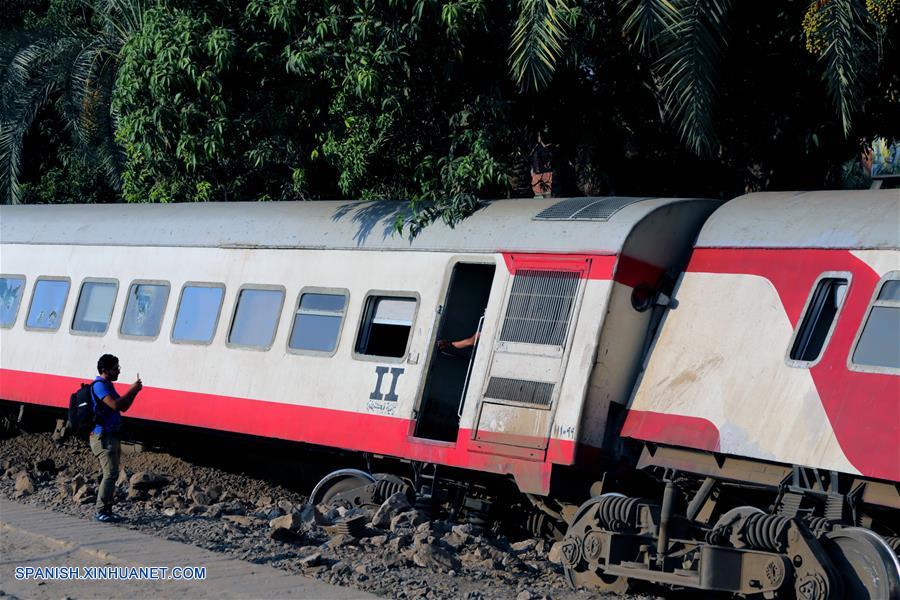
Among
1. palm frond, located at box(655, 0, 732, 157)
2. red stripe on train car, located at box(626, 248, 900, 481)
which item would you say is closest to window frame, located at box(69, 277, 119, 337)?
palm frond, located at box(655, 0, 732, 157)

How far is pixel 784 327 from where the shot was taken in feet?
32.3

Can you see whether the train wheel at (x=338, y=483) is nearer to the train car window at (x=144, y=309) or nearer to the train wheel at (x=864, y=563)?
the train car window at (x=144, y=309)

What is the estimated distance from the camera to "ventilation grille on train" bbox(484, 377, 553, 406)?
35.7 ft

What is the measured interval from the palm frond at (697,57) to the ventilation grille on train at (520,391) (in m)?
3.87

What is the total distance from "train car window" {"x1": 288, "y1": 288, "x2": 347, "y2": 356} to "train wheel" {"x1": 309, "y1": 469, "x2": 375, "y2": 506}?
131 centimetres

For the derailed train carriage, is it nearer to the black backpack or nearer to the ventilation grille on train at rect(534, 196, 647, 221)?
the ventilation grille on train at rect(534, 196, 647, 221)

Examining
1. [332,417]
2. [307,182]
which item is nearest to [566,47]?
[307,182]

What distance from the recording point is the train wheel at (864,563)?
8.30 m

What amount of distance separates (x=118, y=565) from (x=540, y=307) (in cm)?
443

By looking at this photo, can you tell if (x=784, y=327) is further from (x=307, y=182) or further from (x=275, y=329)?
(x=307, y=182)

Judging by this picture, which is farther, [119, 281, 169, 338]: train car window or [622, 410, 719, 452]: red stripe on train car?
[119, 281, 169, 338]: train car window

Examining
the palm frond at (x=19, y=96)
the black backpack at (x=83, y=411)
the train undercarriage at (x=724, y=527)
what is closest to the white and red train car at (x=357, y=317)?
the train undercarriage at (x=724, y=527)

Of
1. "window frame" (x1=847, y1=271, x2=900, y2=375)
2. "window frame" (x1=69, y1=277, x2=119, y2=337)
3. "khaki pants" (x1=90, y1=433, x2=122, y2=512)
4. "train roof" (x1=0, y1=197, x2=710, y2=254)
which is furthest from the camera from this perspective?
"window frame" (x1=69, y1=277, x2=119, y2=337)

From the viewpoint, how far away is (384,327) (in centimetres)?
1265
